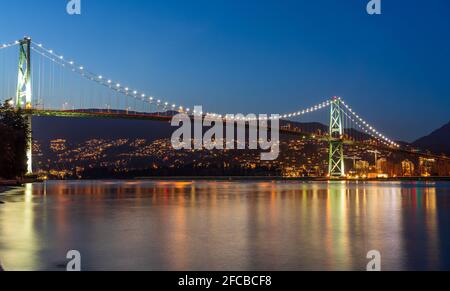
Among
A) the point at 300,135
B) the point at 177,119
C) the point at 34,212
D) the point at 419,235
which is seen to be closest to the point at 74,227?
the point at 34,212

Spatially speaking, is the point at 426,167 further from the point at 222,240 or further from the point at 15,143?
the point at 222,240

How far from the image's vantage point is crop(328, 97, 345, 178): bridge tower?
73688 mm

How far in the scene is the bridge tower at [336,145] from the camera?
2901 inches

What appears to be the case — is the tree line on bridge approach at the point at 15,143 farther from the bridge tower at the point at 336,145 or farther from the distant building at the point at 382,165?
the distant building at the point at 382,165

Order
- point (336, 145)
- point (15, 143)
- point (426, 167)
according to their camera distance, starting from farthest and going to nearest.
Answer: point (426, 167), point (336, 145), point (15, 143)

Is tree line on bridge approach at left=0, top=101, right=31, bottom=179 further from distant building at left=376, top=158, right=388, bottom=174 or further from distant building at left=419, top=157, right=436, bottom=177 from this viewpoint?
distant building at left=376, top=158, right=388, bottom=174

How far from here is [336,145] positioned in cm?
7481

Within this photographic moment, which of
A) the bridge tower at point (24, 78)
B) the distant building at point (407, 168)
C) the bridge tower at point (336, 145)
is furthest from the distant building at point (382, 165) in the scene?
the bridge tower at point (24, 78)

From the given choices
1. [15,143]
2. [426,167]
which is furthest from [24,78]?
[426,167]

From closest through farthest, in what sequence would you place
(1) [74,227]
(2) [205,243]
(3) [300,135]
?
1. (2) [205,243]
2. (1) [74,227]
3. (3) [300,135]

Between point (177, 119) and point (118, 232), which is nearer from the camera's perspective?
point (118, 232)

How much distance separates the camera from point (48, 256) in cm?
883
